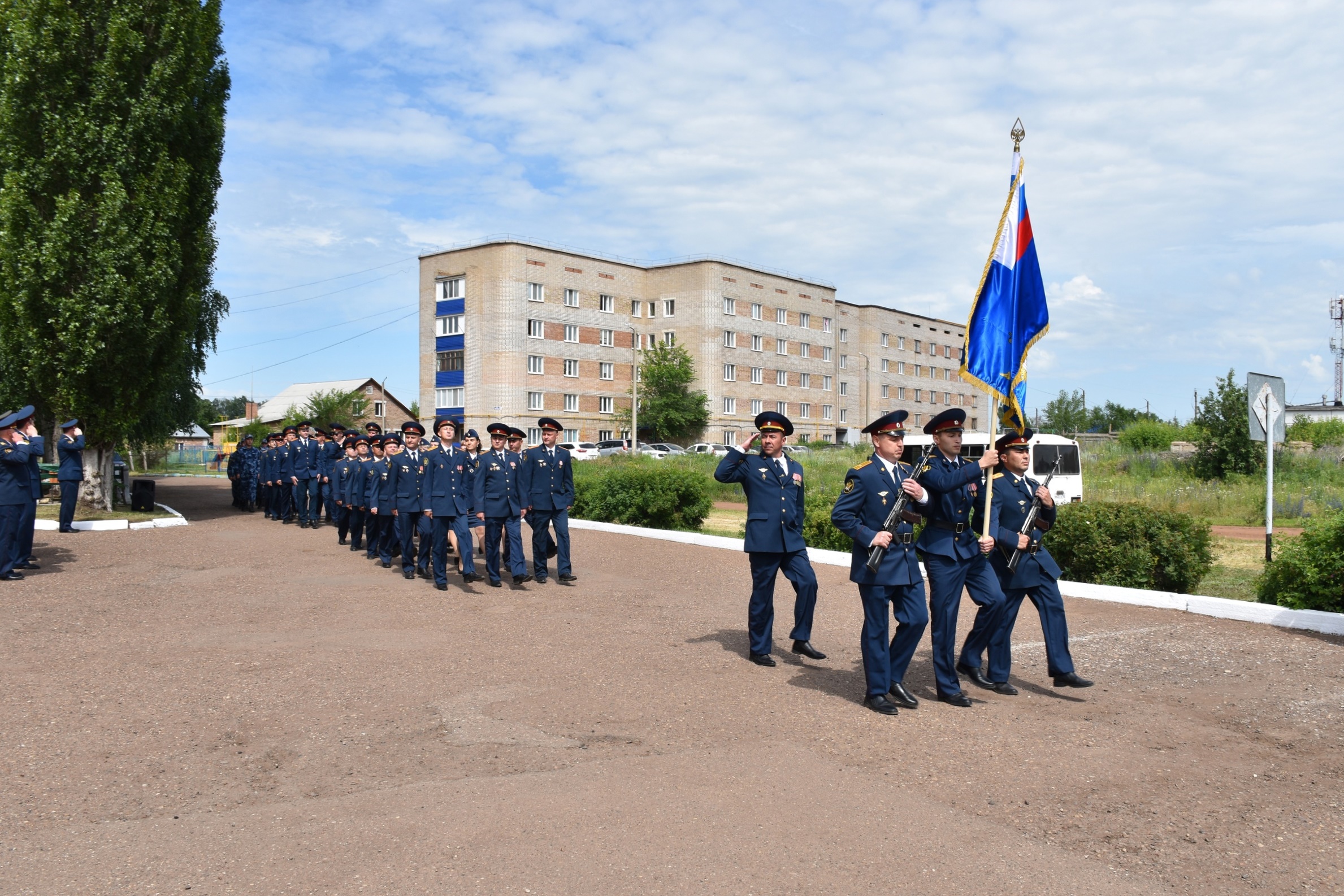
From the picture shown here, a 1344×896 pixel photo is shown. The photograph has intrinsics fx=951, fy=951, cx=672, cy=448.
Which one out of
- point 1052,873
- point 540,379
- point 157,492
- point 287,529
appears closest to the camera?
point 1052,873

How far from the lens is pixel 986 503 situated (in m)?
6.49

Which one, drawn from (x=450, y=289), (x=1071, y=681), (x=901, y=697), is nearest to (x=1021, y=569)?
(x=1071, y=681)

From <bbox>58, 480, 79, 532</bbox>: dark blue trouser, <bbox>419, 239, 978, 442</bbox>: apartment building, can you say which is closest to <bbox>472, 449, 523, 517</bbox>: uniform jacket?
<bbox>58, 480, 79, 532</bbox>: dark blue trouser

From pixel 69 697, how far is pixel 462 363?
5637cm

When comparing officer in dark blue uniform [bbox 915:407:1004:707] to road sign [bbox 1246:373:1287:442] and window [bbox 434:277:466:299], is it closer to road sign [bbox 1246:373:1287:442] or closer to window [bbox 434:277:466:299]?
road sign [bbox 1246:373:1287:442]

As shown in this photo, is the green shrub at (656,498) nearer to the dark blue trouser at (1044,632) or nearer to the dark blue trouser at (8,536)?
the dark blue trouser at (8,536)

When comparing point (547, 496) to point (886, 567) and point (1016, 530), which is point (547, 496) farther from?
point (1016, 530)

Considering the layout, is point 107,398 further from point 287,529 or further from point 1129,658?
point 1129,658

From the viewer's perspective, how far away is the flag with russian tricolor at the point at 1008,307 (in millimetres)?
7562

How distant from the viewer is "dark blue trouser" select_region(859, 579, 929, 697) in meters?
6.00

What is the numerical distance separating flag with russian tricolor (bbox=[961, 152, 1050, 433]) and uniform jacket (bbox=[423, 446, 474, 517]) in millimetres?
5963

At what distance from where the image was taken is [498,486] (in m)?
11.2

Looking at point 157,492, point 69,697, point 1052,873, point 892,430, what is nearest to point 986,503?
point 892,430

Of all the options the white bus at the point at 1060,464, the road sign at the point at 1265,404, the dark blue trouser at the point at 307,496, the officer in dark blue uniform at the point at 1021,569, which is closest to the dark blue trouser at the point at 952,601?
the officer in dark blue uniform at the point at 1021,569
